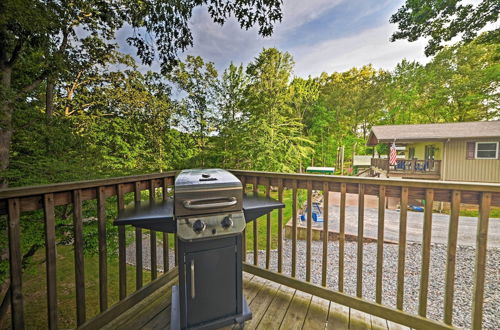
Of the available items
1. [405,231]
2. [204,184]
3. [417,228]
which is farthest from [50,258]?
[417,228]

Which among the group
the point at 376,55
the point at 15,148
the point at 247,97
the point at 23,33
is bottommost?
the point at 15,148

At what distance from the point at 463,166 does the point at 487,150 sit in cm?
104

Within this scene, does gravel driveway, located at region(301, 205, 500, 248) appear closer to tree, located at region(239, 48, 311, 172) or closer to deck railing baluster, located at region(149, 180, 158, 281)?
tree, located at region(239, 48, 311, 172)

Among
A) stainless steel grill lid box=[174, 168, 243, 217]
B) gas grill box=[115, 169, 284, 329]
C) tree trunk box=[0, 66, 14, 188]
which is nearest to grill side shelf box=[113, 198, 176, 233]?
gas grill box=[115, 169, 284, 329]

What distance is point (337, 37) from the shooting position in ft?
19.3

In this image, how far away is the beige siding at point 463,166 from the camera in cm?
909

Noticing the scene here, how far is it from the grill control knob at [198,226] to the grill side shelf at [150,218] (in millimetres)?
162

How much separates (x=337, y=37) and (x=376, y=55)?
3.25 metres

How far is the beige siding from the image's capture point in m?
9.09

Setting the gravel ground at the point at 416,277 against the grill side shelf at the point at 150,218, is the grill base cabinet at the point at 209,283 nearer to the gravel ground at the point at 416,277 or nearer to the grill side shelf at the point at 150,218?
the grill side shelf at the point at 150,218

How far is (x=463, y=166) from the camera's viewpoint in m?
9.62

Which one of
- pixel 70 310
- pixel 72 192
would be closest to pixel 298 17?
pixel 72 192

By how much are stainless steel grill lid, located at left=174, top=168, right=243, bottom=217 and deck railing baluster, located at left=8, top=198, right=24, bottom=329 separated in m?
0.86

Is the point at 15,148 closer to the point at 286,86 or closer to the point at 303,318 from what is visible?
the point at 303,318
